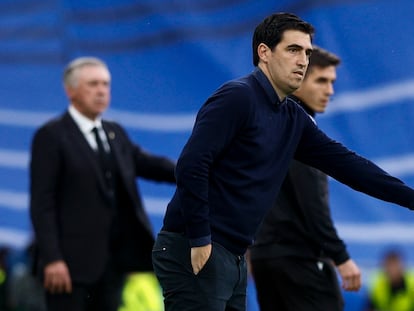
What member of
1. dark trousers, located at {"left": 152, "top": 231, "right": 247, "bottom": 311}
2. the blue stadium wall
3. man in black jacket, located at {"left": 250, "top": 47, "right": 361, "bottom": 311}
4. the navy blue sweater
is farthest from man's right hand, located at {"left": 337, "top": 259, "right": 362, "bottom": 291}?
the blue stadium wall

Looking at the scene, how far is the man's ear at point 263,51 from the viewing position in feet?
17.1

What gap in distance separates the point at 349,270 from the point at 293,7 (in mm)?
3137

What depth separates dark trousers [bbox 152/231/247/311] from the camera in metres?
5.08

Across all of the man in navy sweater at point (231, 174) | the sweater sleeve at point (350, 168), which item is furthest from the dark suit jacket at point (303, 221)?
the man in navy sweater at point (231, 174)

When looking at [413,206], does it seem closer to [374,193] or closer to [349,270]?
[374,193]

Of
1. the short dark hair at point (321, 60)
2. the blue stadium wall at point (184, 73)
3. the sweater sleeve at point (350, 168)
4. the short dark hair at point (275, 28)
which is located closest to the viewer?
the short dark hair at point (275, 28)

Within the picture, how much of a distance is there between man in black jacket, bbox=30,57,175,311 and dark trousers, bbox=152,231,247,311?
2058 mm

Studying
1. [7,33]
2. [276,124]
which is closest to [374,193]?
[276,124]

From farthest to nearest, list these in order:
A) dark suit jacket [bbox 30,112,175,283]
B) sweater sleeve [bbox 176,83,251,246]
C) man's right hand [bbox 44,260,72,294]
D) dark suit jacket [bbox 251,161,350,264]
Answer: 1. dark suit jacket [bbox 30,112,175,283]
2. man's right hand [bbox 44,260,72,294]
3. dark suit jacket [bbox 251,161,350,264]
4. sweater sleeve [bbox 176,83,251,246]

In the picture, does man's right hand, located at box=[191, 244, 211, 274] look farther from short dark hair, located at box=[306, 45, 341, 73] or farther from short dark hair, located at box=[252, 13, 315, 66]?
short dark hair, located at box=[306, 45, 341, 73]

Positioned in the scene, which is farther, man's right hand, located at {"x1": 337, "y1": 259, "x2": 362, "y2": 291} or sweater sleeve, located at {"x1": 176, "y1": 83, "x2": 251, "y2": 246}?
man's right hand, located at {"x1": 337, "y1": 259, "x2": 362, "y2": 291}

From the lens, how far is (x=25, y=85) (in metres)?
11.4

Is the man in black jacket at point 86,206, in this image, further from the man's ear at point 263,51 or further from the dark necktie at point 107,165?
the man's ear at point 263,51

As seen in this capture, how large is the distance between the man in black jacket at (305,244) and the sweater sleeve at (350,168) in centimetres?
88
